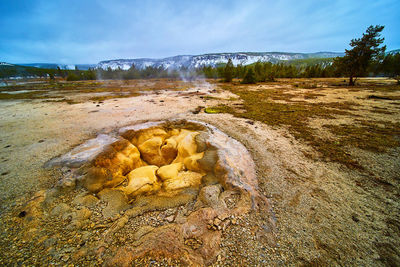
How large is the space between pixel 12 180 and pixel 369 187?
9.60 m

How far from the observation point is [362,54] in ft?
75.4

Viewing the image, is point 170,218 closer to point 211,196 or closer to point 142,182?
point 211,196

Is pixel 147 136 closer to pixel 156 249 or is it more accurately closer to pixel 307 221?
pixel 156 249

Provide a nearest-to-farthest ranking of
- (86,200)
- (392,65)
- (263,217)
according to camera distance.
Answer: (263,217), (86,200), (392,65)

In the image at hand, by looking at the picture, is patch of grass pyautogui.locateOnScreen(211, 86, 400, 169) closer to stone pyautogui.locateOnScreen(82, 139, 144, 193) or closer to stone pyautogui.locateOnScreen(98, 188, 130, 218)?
stone pyautogui.locateOnScreen(98, 188, 130, 218)

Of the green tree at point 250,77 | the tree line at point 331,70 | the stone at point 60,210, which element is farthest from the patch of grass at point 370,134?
the green tree at point 250,77

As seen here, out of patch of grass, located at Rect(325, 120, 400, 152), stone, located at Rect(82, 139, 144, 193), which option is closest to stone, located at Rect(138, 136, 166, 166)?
stone, located at Rect(82, 139, 144, 193)

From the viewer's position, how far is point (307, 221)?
2.98m

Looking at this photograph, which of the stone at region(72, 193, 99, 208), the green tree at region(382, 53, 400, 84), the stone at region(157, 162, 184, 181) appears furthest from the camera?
the green tree at region(382, 53, 400, 84)

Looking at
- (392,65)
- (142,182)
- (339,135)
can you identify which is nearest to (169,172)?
(142,182)

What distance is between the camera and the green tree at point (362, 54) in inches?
862

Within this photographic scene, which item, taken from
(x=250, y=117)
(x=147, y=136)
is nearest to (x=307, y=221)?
(x=147, y=136)

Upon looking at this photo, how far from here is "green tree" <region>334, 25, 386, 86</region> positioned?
21906 mm

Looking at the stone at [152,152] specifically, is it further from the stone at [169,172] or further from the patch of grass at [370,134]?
the patch of grass at [370,134]
